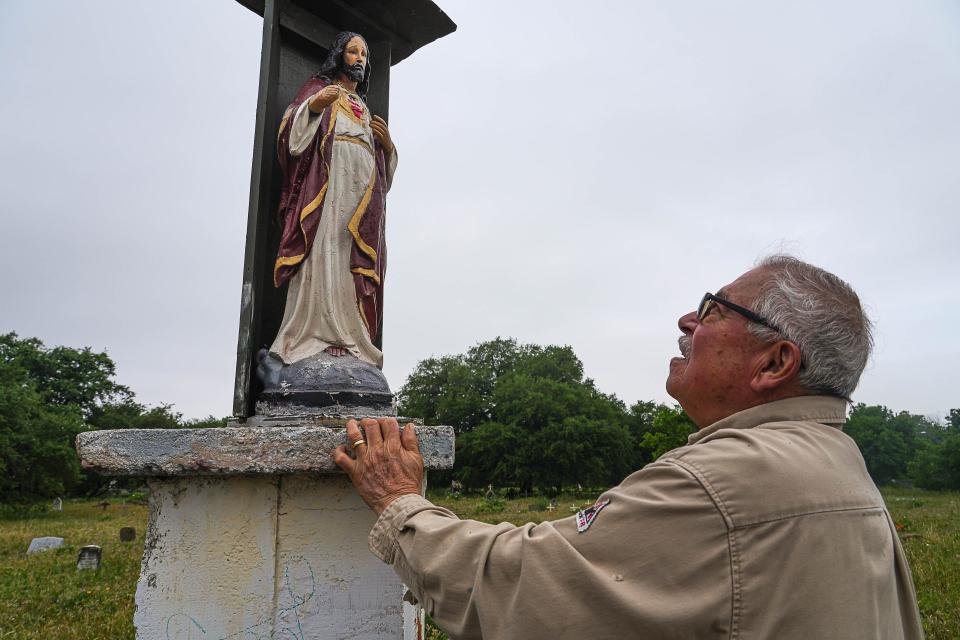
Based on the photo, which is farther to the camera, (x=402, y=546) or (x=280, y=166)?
(x=280, y=166)

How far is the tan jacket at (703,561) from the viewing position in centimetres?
121

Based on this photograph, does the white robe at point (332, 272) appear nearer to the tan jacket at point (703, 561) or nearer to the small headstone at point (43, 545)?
the tan jacket at point (703, 561)

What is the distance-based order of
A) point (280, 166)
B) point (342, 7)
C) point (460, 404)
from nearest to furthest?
point (280, 166)
point (342, 7)
point (460, 404)

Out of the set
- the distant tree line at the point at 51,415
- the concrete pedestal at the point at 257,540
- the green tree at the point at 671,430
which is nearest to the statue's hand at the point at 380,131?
the concrete pedestal at the point at 257,540

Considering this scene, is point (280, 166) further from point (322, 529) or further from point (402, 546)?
point (402, 546)

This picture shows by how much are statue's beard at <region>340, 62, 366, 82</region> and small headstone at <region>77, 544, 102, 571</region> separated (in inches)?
372

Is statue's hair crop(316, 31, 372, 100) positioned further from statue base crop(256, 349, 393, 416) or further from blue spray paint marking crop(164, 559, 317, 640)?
blue spray paint marking crop(164, 559, 317, 640)

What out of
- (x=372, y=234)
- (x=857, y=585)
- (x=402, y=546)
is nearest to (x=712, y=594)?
(x=857, y=585)

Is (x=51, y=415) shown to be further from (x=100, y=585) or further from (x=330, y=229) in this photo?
(x=330, y=229)

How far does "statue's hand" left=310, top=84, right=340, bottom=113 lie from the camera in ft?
10.2

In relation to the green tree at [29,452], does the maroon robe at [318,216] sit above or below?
above

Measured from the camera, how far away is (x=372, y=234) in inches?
124

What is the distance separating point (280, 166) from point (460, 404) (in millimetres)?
36383

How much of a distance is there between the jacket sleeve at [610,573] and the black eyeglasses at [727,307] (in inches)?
19.9
